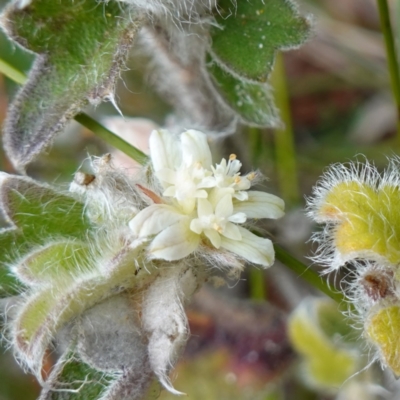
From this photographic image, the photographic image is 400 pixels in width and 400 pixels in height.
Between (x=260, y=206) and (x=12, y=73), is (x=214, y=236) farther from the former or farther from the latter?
(x=12, y=73)

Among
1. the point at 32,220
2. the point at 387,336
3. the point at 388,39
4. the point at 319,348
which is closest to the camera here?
the point at 387,336

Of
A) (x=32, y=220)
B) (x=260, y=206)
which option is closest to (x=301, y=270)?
(x=260, y=206)

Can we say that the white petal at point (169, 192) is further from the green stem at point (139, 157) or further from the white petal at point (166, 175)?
the green stem at point (139, 157)

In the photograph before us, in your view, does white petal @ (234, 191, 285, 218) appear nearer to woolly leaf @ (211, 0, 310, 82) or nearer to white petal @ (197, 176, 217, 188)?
white petal @ (197, 176, 217, 188)

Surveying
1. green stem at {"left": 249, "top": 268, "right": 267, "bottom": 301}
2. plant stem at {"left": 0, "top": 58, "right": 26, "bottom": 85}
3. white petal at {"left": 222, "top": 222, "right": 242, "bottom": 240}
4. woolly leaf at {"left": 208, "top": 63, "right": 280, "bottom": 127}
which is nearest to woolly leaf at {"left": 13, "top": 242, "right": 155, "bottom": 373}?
white petal at {"left": 222, "top": 222, "right": 242, "bottom": 240}

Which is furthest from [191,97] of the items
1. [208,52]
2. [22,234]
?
[22,234]

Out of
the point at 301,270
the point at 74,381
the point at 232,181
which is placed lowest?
the point at 301,270

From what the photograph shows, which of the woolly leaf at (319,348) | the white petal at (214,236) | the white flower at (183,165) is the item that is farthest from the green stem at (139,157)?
the woolly leaf at (319,348)
